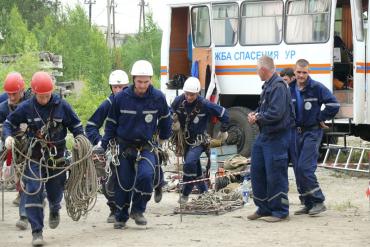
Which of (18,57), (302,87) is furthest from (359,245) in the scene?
(18,57)

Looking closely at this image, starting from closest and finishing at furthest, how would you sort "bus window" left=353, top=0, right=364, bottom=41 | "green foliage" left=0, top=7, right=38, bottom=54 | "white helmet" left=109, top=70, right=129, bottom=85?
"white helmet" left=109, top=70, right=129, bottom=85, "bus window" left=353, top=0, right=364, bottom=41, "green foliage" left=0, top=7, right=38, bottom=54

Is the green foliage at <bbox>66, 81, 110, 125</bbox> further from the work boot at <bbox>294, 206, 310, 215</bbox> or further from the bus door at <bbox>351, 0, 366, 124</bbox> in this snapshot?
the work boot at <bbox>294, 206, 310, 215</bbox>

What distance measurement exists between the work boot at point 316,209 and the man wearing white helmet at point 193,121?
1.88 m

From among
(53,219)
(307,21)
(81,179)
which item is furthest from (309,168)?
(307,21)

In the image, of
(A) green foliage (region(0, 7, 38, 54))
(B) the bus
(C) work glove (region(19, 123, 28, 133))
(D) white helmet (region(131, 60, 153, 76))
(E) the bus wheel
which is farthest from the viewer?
(A) green foliage (region(0, 7, 38, 54))

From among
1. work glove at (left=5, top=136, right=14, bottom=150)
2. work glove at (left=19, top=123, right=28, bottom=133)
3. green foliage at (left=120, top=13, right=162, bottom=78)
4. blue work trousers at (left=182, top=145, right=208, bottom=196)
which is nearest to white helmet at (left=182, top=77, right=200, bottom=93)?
blue work trousers at (left=182, top=145, right=208, bottom=196)

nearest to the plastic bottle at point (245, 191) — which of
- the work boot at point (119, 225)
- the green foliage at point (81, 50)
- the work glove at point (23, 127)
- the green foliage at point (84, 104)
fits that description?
the work boot at point (119, 225)

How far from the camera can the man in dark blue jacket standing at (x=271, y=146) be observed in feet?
32.2

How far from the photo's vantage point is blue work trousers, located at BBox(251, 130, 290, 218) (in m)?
9.90

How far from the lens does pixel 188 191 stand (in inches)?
460

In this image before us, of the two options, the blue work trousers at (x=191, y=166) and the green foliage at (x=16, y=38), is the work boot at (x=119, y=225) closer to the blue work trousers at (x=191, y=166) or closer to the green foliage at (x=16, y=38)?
the blue work trousers at (x=191, y=166)

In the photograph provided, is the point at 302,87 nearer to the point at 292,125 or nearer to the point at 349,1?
the point at 292,125

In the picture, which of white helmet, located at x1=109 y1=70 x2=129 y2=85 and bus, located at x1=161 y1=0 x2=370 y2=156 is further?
bus, located at x1=161 y1=0 x2=370 y2=156

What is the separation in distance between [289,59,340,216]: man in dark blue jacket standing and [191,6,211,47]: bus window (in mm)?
7171
